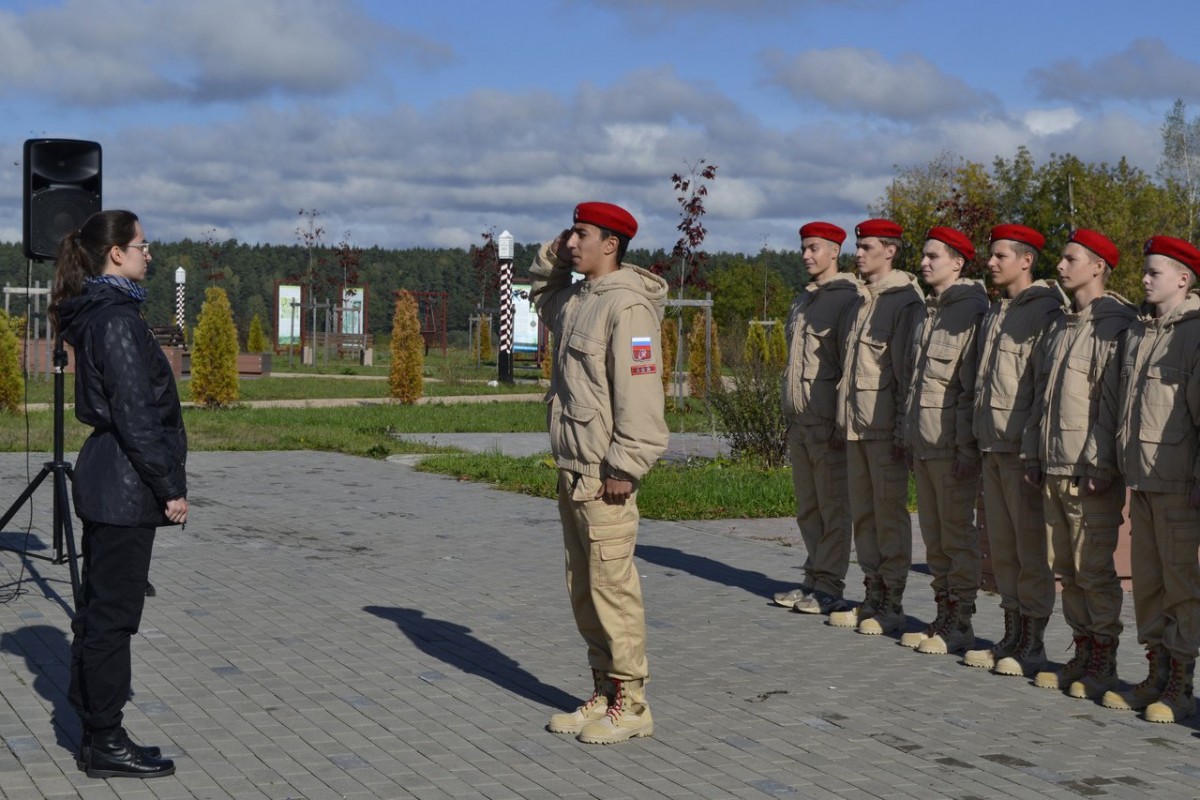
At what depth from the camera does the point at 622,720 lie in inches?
228

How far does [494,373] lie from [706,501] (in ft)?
97.7

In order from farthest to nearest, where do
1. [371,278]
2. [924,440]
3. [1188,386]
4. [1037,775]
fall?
[371,278] → [924,440] → [1188,386] → [1037,775]

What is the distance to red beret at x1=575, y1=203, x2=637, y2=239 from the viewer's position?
19.0 ft

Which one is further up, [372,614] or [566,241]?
[566,241]

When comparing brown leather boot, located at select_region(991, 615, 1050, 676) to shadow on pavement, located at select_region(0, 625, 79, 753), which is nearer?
shadow on pavement, located at select_region(0, 625, 79, 753)

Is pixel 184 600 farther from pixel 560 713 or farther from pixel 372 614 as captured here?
pixel 560 713

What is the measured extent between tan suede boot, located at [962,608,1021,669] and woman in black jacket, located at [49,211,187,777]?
384 cm

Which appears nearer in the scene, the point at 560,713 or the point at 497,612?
the point at 560,713

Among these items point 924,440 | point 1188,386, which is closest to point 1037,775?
point 1188,386

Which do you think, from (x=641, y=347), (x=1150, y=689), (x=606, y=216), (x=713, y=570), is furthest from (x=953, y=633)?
(x=606, y=216)

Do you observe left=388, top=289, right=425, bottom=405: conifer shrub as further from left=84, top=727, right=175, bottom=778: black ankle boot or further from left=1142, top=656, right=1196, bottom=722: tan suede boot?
left=84, top=727, right=175, bottom=778: black ankle boot

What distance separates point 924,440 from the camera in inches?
292

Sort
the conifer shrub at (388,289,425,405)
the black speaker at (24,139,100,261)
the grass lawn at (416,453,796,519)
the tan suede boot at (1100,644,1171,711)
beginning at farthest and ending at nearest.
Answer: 1. the conifer shrub at (388,289,425,405)
2. the grass lawn at (416,453,796,519)
3. the black speaker at (24,139,100,261)
4. the tan suede boot at (1100,644,1171,711)

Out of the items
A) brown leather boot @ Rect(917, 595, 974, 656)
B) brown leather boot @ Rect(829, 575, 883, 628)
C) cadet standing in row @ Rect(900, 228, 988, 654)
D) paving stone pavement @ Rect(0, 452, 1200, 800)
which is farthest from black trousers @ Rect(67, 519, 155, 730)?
brown leather boot @ Rect(829, 575, 883, 628)
